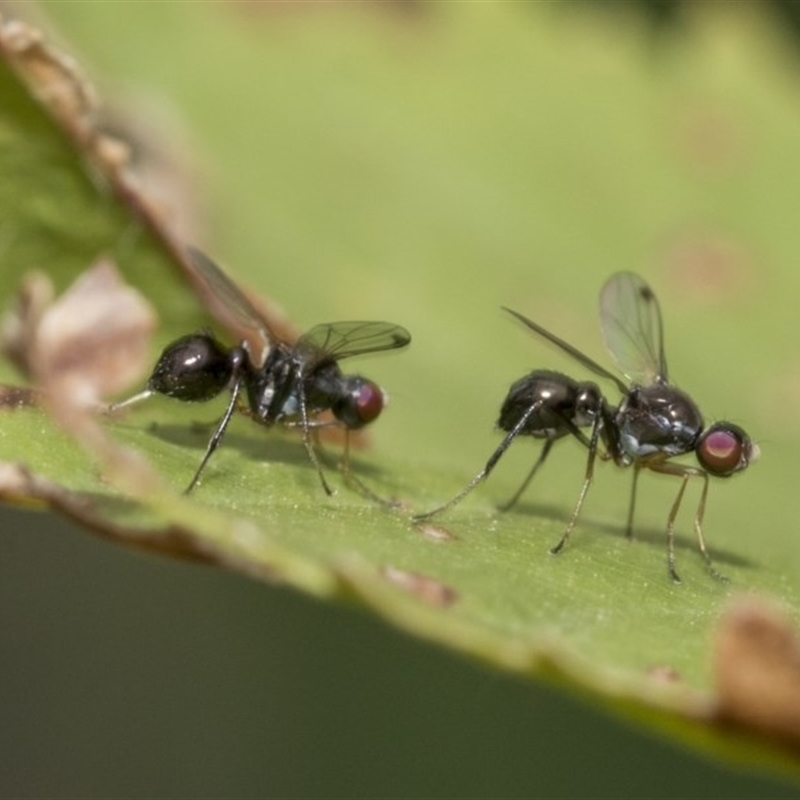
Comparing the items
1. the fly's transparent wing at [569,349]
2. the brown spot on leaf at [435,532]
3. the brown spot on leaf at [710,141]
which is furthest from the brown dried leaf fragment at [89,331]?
the brown spot on leaf at [710,141]

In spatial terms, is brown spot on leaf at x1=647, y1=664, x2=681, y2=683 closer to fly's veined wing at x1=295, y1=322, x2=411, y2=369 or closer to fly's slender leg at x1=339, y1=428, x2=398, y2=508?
fly's slender leg at x1=339, y1=428, x2=398, y2=508

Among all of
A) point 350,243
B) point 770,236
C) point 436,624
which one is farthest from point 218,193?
point 436,624

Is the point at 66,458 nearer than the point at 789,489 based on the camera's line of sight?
Yes

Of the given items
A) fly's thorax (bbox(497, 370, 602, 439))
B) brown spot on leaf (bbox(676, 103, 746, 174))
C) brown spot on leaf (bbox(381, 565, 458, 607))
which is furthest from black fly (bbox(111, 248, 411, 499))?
brown spot on leaf (bbox(676, 103, 746, 174))

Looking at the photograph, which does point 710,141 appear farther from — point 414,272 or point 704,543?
point 704,543

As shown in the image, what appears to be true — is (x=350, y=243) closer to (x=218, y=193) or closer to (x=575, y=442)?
(x=218, y=193)

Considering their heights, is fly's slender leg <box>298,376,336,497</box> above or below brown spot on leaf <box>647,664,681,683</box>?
above
